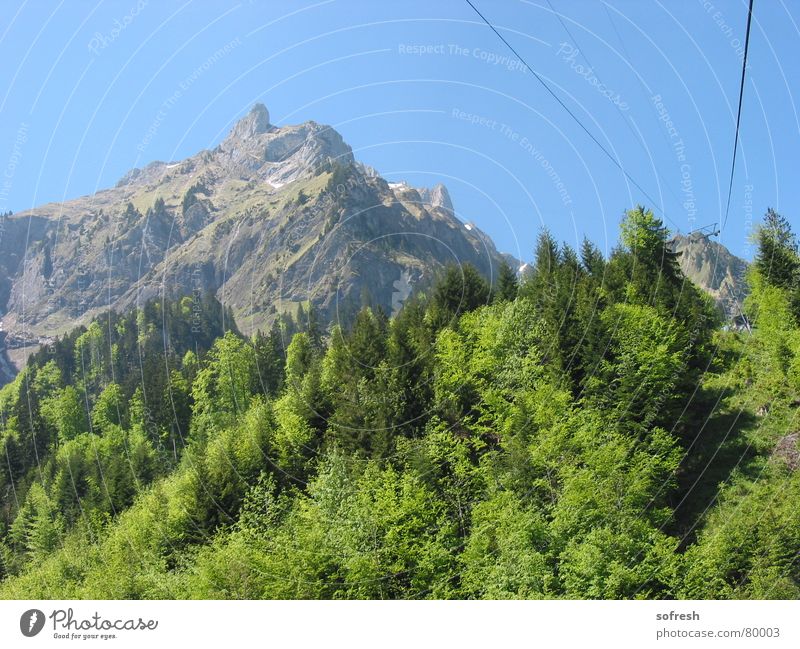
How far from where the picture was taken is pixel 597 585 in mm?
35719

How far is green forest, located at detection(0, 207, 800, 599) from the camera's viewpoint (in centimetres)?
3738

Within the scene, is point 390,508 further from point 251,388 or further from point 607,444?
point 251,388

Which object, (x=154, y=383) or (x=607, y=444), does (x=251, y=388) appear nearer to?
(x=154, y=383)

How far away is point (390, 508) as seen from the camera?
41156 millimetres

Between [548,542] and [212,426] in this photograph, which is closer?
[548,542]

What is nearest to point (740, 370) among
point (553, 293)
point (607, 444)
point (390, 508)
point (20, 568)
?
point (553, 293)

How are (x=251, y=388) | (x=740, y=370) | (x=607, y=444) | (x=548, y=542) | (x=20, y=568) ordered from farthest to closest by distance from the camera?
(x=251, y=388) → (x=20, y=568) → (x=740, y=370) → (x=607, y=444) → (x=548, y=542)

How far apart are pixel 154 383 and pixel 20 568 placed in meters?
40.3

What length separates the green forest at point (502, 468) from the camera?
37375 millimetres

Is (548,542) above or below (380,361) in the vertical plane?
below


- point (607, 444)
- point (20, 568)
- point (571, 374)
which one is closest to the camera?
point (607, 444)

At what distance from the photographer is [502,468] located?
44.7 m
